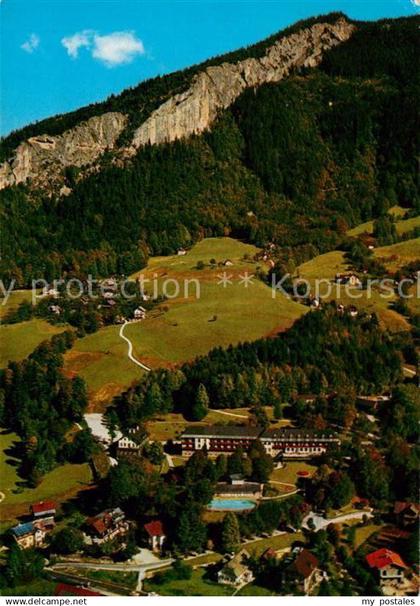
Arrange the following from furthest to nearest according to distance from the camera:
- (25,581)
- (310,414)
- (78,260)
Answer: (78,260)
(310,414)
(25,581)

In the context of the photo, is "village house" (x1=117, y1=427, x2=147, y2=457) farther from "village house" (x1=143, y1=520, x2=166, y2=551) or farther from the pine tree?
"village house" (x1=143, y1=520, x2=166, y2=551)

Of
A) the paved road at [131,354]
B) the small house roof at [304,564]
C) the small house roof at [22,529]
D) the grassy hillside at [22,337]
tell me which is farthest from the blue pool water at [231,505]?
the grassy hillside at [22,337]

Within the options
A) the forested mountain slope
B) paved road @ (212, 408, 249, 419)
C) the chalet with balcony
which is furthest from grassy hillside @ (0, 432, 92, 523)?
the forested mountain slope

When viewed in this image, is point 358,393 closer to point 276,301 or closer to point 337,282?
point 276,301

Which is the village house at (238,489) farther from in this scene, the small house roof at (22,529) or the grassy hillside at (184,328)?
the grassy hillside at (184,328)

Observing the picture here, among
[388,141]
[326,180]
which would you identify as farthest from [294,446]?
[388,141]

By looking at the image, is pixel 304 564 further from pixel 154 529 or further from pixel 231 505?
pixel 154 529
